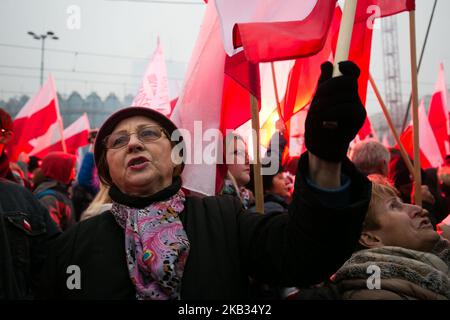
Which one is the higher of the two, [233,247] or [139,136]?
[139,136]

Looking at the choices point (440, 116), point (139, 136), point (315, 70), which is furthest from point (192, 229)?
point (440, 116)

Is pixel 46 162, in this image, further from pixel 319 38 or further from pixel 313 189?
pixel 313 189

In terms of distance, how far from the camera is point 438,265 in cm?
191

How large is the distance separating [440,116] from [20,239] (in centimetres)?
587

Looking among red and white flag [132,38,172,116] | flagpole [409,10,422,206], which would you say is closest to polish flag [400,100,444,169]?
red and white flag [132,38,172,116]

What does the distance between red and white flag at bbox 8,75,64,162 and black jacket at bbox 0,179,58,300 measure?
16.8ft

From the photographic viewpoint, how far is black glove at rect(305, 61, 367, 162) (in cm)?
119

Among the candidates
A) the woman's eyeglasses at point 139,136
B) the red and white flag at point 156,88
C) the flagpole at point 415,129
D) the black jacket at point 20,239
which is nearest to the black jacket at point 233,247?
the black jacket at point 20,239

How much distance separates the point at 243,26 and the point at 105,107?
158ft

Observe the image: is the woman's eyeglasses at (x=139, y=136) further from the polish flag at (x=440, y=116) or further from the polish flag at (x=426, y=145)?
the polish flag at (x=440, y=116)

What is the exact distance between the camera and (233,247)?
156 centimetres

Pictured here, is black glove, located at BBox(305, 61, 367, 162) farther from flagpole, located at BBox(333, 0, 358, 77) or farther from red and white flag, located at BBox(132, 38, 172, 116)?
red and white flag, located at BBox(132, 38, 172, 116)

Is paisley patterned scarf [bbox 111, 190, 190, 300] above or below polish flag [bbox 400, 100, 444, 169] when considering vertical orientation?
below

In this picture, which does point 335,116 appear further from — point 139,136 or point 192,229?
point 139,136
